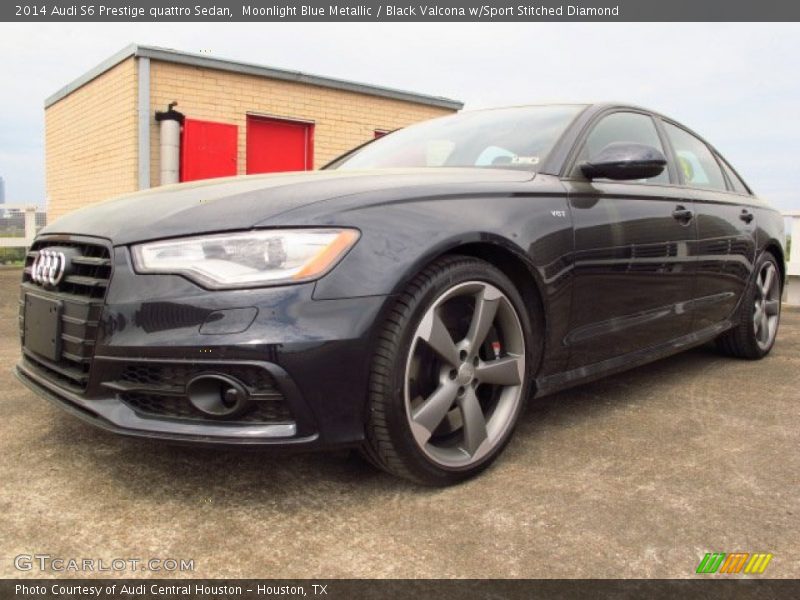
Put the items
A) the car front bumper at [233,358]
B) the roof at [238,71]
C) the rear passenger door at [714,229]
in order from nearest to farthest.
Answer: the car front bumper at [233,358] < the rear passenger door at [714,229] < the roof at [238,71]

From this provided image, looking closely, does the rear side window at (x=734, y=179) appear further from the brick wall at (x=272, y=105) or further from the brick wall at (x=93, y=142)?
the brick wall at (x=93, y=142)

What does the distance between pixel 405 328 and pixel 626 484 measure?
0.89 m

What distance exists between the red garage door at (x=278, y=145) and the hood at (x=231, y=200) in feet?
22.9

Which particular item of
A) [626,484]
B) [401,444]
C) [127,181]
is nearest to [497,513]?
[401,444]

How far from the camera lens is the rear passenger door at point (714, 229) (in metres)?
3.31

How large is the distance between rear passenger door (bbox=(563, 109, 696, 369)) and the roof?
6455 millimetres

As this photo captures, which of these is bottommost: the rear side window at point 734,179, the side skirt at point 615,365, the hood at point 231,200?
the side skirt at point 615,365

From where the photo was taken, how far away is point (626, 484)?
2090 millimetres

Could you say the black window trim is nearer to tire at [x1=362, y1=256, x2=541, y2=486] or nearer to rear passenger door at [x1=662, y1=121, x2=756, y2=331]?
rear passenger door at [x1=662, y1=121, x2=756, y2=331]

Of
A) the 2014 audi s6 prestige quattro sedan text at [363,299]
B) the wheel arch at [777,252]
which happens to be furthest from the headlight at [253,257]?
the wheel arch at [777,252]

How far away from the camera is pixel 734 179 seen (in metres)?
Answer: 4.13

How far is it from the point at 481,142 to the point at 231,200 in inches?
51.4

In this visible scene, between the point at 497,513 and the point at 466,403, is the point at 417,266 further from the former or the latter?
the point at 497,513

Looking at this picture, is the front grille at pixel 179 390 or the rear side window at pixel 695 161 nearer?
the front grille at pixel 179 390
